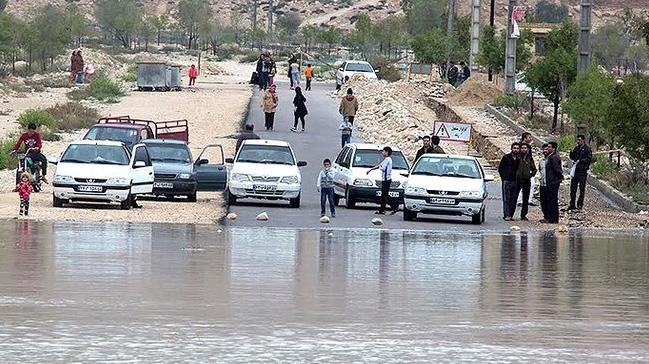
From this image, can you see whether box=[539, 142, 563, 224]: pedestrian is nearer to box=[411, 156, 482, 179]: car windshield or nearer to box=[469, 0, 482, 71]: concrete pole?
box=[411, 156, 482, 179]: car windshield

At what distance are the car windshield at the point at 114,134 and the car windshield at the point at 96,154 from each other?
5.91 metres

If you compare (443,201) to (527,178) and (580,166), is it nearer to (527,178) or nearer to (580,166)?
(527,178)

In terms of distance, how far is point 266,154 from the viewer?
113 ft

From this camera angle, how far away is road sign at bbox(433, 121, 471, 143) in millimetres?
41875

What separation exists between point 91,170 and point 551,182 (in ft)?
31.4

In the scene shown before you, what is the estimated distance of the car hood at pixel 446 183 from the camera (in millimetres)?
30422

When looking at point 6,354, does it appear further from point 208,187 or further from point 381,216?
point 208,187

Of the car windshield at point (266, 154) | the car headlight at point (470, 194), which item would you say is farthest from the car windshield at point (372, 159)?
the car headlight at point (470, 194)

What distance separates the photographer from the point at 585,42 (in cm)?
3891

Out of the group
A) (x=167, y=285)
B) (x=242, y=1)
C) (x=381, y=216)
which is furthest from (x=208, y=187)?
(x=242, y=1)

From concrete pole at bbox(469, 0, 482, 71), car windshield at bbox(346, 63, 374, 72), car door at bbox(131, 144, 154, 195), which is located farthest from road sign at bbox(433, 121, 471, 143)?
car windshield at bbox(346, 63, 374, 72)

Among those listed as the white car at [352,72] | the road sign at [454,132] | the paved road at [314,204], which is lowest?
the paved road at [314,204]

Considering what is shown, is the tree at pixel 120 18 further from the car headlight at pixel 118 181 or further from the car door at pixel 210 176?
the car headlight at pixel 118 181

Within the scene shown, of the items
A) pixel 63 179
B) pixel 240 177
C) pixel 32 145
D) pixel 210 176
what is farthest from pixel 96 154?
pixel 210 176
